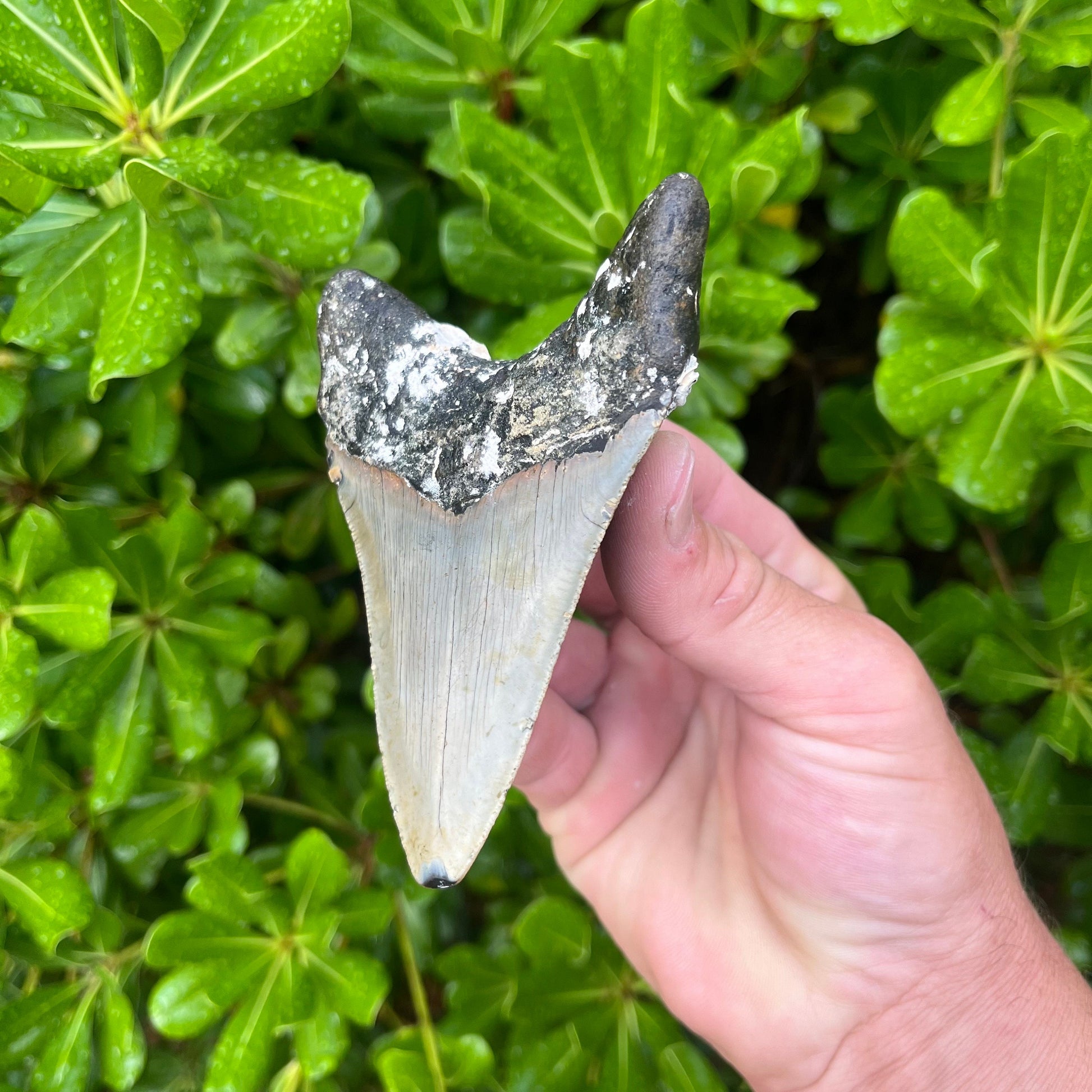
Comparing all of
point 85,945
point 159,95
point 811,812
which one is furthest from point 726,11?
point 85,945

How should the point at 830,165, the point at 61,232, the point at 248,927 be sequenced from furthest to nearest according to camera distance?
the point at 830,165, the point at 248,927, the point at 61,232

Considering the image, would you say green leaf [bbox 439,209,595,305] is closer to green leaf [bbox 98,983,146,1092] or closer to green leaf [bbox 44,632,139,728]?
green leaf [bbox 44,632,139,728]

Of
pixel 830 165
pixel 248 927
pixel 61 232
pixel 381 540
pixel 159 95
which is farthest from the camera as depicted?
pixel 830 165

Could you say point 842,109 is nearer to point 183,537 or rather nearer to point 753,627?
point 753,627

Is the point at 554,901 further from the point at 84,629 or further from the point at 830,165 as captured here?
the point at 830,165

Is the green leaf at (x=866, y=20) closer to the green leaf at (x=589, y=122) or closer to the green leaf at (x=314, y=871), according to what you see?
the green leaf at (x=589, y=122)

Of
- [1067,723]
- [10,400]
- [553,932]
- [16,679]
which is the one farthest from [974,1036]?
[10,400]

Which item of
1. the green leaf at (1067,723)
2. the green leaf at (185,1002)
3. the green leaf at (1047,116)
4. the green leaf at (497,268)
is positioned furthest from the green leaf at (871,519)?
the green leaf at (185,1002)
